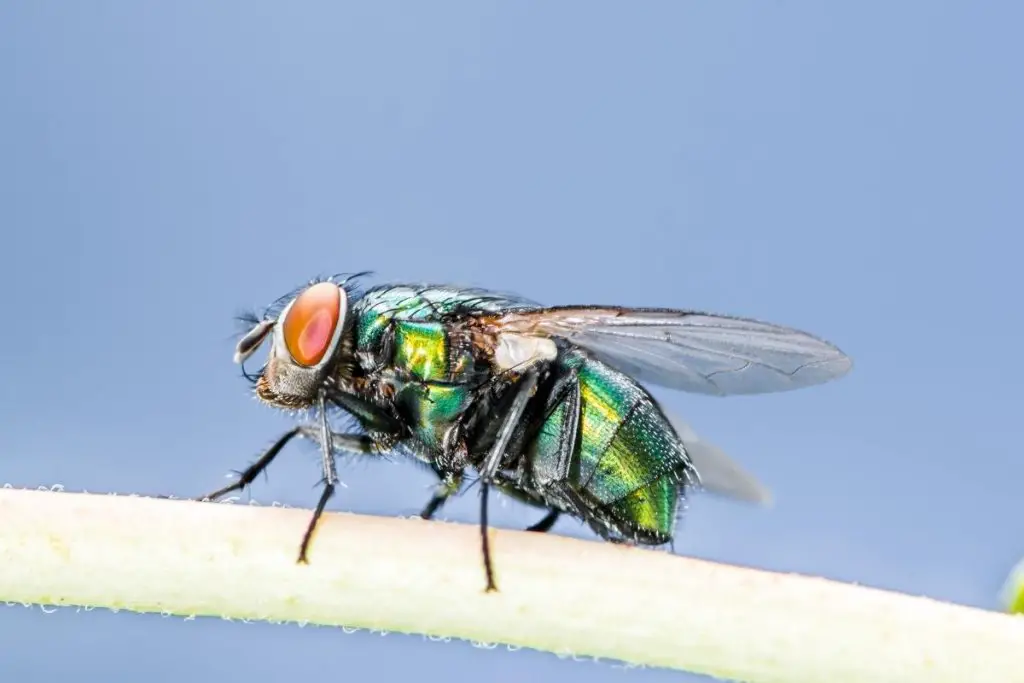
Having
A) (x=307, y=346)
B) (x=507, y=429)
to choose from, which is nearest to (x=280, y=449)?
(x=307, y=346)

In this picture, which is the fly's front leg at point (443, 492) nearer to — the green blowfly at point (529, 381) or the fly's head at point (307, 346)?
the green blowfly at point (529, 381)

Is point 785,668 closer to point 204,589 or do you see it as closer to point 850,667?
point 850,667

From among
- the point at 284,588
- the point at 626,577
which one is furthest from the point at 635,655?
the point at 284,588

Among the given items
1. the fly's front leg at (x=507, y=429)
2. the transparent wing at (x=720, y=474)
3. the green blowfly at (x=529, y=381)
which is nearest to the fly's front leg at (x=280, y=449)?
the green blowfly at (x=529, y=381)

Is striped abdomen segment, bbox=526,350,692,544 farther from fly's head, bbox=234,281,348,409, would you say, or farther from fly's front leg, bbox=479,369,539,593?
fly's head, bbox=234,281,348,409

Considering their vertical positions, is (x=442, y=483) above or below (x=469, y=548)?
below

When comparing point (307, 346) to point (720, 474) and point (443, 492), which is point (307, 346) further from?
point (720, 474)
